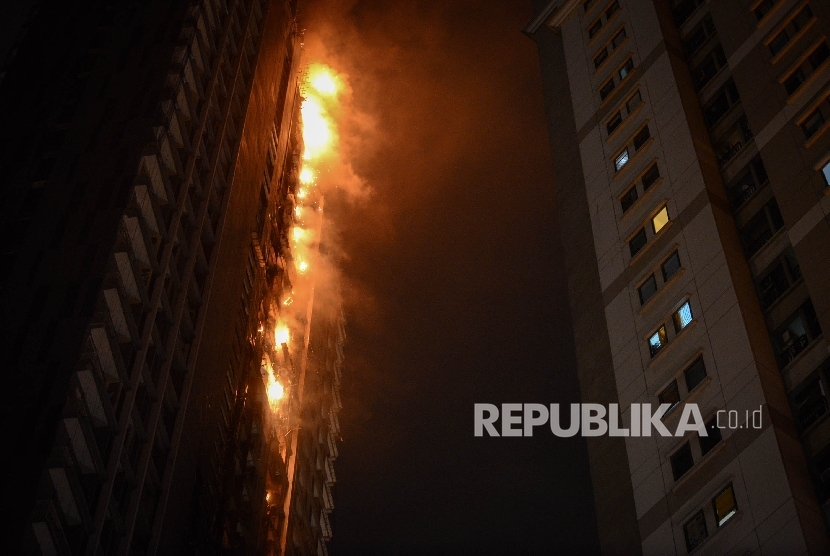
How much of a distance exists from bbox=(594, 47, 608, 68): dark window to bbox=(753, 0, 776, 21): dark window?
8.62m

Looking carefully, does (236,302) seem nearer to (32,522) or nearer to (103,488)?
(103,488)

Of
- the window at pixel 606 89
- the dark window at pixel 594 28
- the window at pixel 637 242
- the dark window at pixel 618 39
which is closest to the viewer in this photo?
the window at pixel 637 242

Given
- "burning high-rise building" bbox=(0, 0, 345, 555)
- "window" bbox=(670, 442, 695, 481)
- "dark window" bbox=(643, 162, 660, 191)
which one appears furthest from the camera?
"dark window" bbox=(643, 162, 660, 191)

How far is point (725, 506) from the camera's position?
29672mm

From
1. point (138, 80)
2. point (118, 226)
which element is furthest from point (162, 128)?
point (118, 226)

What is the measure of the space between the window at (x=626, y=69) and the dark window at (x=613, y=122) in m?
2.44

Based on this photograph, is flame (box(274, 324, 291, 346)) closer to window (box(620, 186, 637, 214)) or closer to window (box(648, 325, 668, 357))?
window (box(620, 186, 637, 214))

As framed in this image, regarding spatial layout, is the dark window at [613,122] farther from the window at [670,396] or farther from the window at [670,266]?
the window at [670,396]

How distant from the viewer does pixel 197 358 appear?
162 feet

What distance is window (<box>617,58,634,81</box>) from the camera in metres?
46.5

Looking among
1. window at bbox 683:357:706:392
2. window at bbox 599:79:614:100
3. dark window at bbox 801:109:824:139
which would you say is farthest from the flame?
dark window at bbox 801:109:824:139

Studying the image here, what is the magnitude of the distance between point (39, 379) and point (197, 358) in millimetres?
11987

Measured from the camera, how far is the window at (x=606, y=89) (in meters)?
47.0

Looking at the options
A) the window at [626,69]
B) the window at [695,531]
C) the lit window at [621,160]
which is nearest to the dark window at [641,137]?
the lit window at [621,160]
